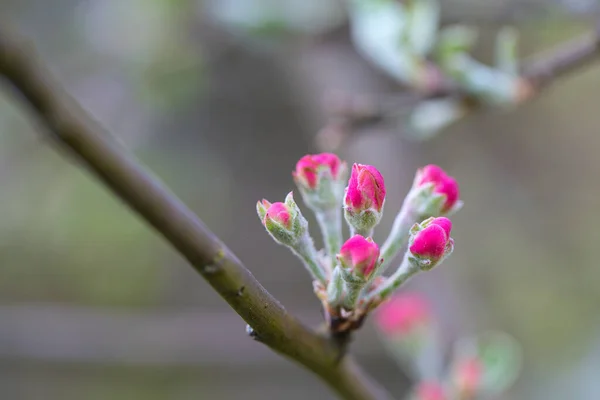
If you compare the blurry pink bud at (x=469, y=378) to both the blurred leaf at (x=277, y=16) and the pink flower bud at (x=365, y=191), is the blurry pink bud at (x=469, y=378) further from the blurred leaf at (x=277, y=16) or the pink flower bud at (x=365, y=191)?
the blurred leaf at (x=277, y=16)

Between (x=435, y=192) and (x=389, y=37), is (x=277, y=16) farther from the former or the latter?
(x=435, y=192)

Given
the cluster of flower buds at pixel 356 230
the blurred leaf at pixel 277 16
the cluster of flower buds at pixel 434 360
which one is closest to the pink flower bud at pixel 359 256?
the cluster of flower buds at pixel 356 230

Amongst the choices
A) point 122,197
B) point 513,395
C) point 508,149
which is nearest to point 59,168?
point 508,149

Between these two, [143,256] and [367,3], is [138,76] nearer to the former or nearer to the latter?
[143,256]

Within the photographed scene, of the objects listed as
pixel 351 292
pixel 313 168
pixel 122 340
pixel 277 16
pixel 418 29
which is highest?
pixel 277 16

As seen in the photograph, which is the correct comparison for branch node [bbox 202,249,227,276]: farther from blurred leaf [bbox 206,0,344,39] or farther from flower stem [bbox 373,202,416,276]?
blurred leaf [bbox 206,0,344,39]

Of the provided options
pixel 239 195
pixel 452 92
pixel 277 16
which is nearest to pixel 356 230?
pixel 452 92

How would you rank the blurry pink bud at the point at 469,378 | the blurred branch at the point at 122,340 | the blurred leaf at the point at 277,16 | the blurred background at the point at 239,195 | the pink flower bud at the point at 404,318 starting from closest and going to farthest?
the blurry pink bud at the point at 469,378 → the pink flower bud at the point at 404,318 → the blurred leaf at the point at 277,16 → the blurred background at the point at 239,195 → the blurred branch at the point at 122,340
